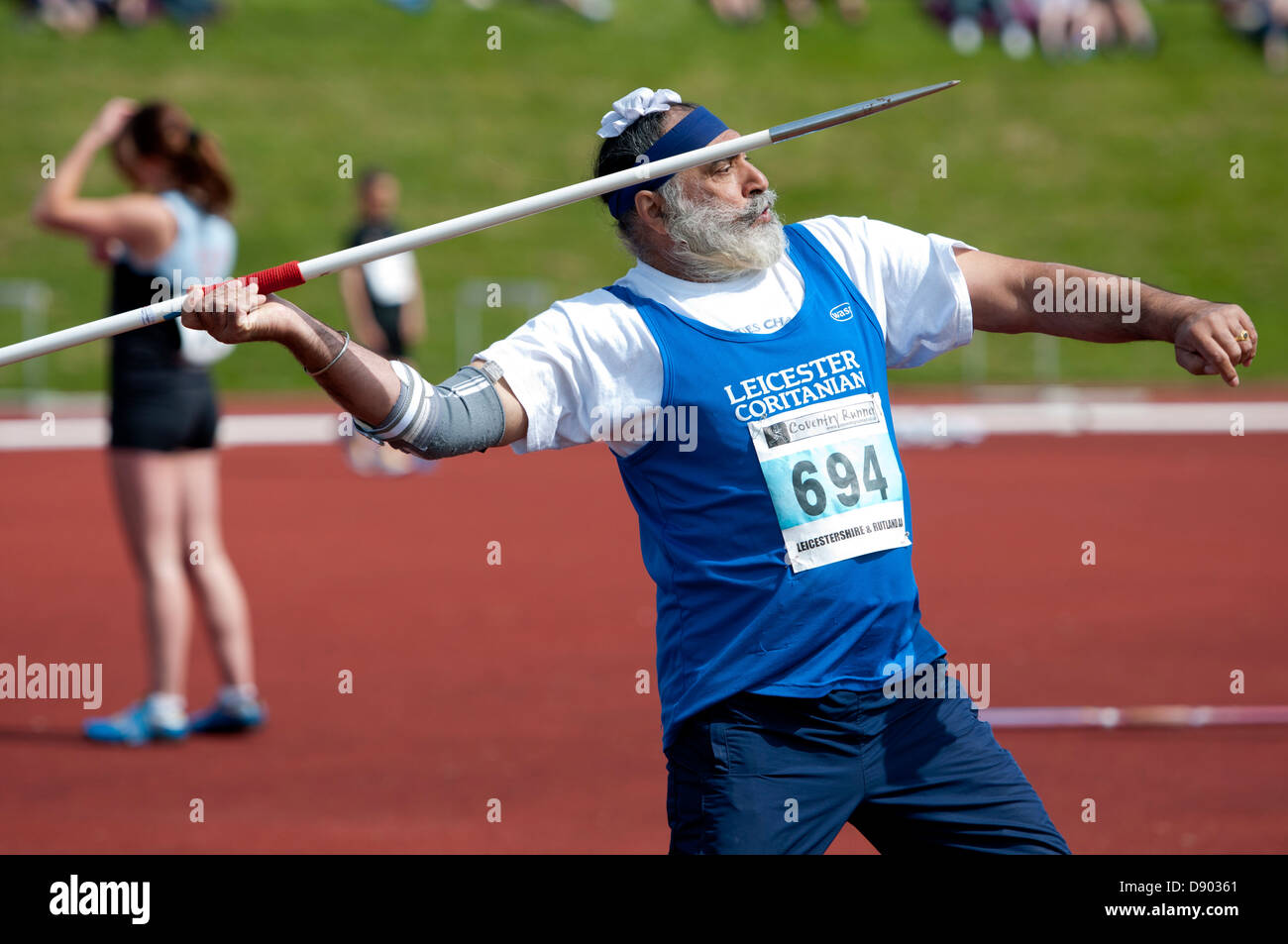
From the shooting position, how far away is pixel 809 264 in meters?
3.23

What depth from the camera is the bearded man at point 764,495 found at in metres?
2.99

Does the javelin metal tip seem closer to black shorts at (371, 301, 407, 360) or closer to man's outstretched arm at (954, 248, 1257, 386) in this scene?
man's outstretched arm at (954, 248, 1257, 386)

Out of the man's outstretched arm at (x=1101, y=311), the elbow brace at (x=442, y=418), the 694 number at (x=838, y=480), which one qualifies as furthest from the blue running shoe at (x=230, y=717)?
the man's outstretched arm at (x=1101, y=311)

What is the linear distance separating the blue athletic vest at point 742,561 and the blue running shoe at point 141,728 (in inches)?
138

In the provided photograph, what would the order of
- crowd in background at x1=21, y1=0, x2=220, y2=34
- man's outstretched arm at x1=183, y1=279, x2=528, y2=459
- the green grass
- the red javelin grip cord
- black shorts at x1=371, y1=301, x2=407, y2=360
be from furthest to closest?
crowd in background at x1=21, y1=0, x2=220, y2=34
the green grass
black shorts at x1=371, y1=301, x2=407, y2=360
the red javelin grip cord
man's outstretched arm at x1=183, y1=279, x2=528, y2=459

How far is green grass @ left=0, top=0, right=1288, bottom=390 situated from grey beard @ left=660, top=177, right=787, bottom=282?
17.9 m

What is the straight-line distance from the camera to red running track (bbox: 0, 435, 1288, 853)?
17.6 feet

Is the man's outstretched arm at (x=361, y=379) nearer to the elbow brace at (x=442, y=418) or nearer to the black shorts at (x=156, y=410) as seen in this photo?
the elbow brace at (x=442, y=418)

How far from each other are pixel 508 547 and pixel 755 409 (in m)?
7.38

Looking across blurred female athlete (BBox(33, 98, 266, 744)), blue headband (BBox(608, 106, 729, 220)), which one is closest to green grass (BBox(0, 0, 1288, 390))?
blurred female athlete (BBox(33, 98, 266, 744))

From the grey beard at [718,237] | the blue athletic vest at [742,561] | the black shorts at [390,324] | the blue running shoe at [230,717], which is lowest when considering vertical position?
the blue running shoe at [230,717]

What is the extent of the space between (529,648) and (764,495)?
483cm

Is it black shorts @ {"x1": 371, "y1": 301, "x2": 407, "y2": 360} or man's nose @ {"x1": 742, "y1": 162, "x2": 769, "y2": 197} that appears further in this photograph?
black shorts @ {"x1": 371, "y1": 301, "x2": 407, "y2": 360}
